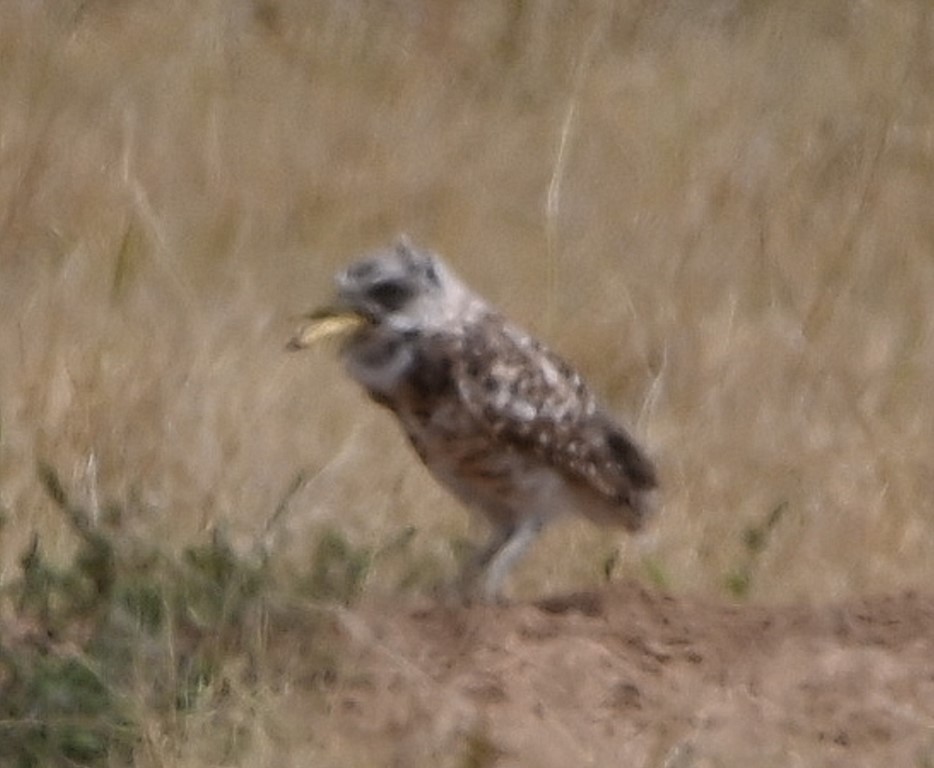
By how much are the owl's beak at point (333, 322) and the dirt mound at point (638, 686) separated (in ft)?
2.25

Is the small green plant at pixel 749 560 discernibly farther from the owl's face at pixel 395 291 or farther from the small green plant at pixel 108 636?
the small green plant at pixel 108 636

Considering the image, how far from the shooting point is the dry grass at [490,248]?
23.7ft

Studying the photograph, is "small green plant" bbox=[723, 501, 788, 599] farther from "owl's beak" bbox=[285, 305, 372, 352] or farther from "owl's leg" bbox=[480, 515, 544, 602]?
"owl's beak" bbox=[285, 305, 372, 352]

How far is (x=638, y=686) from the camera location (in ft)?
17.6

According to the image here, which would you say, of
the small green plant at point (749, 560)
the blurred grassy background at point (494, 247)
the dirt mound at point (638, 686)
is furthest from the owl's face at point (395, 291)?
the small green plant at point (749, 560)

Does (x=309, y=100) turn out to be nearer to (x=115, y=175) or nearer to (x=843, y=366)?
(x=115, y=175)

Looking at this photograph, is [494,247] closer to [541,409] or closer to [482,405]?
[541,409]

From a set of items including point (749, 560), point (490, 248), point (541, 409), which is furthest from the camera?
point (490, 248)

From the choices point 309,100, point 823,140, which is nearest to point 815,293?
→ point 823,140

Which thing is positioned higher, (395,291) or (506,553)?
(395,291)

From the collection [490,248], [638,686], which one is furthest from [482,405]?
[490,248]

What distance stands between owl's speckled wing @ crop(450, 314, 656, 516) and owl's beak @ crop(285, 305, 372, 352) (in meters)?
0.24

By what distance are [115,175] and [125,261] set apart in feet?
3.74

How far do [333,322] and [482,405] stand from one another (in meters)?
0.39
